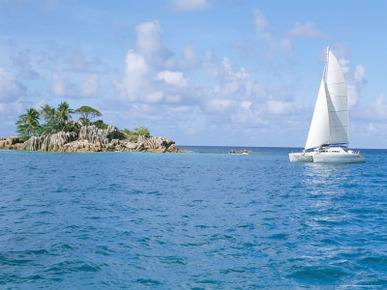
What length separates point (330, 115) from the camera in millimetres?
72188

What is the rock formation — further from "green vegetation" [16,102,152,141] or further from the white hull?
the white hull

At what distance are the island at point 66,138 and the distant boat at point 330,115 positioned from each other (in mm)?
60870

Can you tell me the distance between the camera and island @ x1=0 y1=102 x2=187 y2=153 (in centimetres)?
11414

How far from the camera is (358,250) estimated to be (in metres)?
14.6

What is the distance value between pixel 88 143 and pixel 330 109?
7419 cm

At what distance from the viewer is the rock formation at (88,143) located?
113312mm

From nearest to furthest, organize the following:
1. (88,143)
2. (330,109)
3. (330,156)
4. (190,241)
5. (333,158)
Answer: (190,241) → (330,156) → (333,158) → (330,109) → (88,143)

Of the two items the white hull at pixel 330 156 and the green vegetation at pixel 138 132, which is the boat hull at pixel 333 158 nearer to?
the white hull at pixel 330 156

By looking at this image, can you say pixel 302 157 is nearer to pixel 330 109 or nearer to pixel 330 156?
pixel 330 156

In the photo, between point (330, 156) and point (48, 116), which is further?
point (48, 116)

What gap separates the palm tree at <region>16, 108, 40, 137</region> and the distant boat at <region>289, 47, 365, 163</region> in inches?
3689

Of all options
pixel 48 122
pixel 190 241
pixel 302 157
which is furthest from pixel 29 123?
pixel 190 241

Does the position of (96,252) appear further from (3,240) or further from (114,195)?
(114,195)

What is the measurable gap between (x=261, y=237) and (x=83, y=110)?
131046mm
